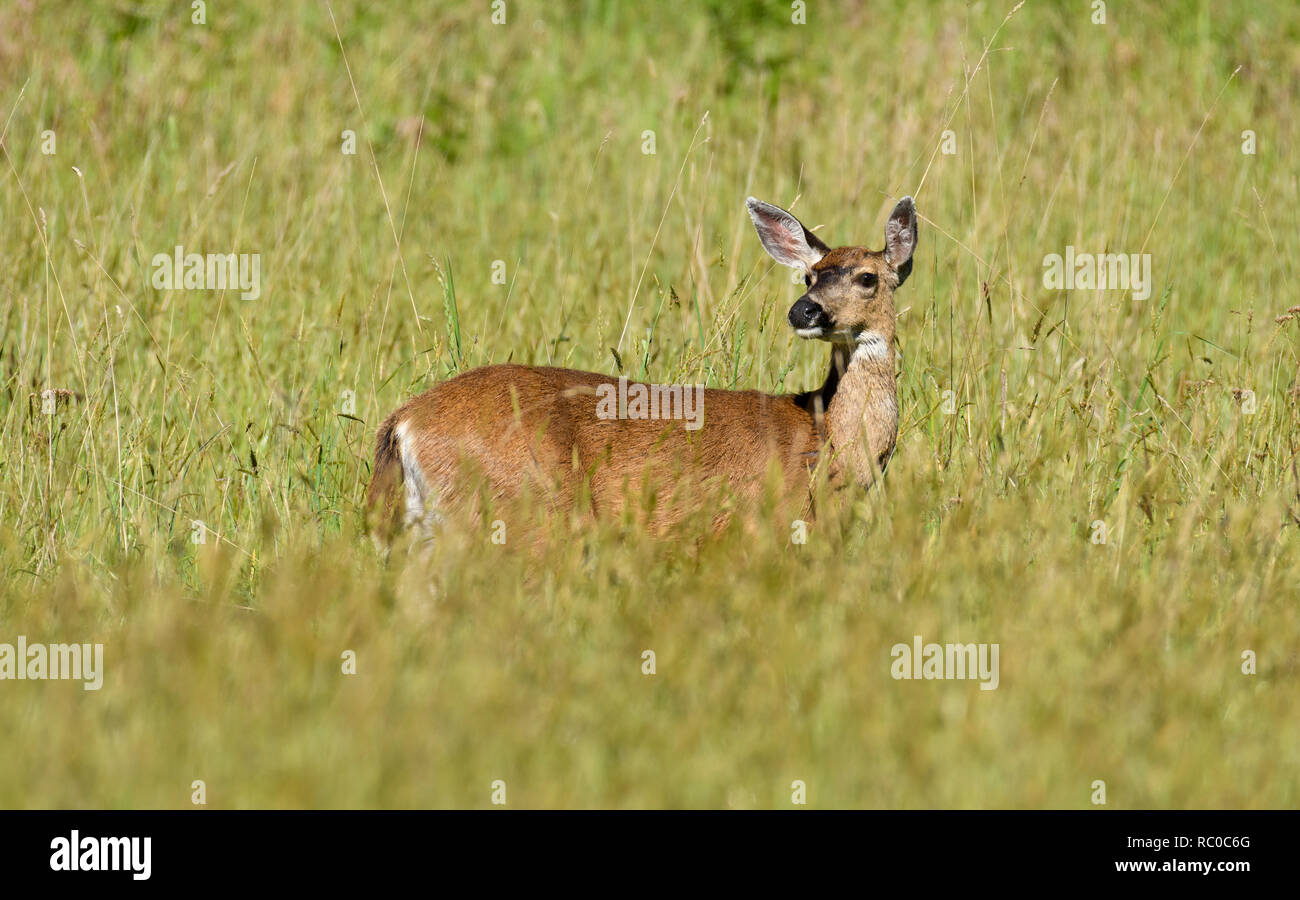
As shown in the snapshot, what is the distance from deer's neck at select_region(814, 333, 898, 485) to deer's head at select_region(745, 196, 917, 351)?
0.12 feet

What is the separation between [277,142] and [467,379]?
11.2 feet

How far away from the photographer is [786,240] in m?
5.65

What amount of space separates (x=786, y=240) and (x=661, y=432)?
46.5 inches

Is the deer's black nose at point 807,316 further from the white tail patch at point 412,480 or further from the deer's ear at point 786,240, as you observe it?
the white tail patch at point 412,480

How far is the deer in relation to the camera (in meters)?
4.63

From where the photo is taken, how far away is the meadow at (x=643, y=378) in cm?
313

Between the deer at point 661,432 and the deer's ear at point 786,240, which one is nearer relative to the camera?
the deer at point 661,432

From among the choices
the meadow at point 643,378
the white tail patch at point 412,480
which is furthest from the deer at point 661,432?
the meadow at point 643,378

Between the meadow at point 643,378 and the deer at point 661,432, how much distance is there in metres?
0.26

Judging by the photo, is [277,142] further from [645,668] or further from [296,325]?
[645,668]

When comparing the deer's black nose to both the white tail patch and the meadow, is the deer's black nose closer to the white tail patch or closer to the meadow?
the meadow

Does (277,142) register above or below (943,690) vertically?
above
